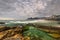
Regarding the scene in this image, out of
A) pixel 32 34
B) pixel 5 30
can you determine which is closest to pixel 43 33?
pixel 32 34

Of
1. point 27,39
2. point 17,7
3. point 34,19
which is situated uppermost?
point 17,7

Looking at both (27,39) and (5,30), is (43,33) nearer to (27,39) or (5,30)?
(27,39)

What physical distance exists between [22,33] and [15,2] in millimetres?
647

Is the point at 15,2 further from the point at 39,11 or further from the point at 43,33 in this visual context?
the point at 43,33

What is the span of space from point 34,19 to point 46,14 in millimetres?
262

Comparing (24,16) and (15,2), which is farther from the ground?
(15,2)

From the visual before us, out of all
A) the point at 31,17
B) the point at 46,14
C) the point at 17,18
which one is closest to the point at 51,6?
the point at 46,14

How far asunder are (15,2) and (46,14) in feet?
2.22

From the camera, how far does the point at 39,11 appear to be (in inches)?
160

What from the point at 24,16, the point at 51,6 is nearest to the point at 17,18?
the point at 24,16

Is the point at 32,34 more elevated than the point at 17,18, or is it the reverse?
the point at 17,18

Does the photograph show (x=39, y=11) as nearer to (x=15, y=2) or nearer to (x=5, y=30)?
(x=15, y=2)

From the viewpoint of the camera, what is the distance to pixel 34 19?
13.2 feet

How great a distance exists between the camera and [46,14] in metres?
4.04
